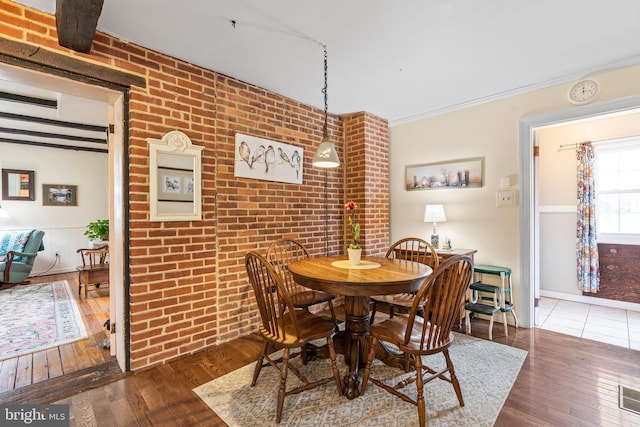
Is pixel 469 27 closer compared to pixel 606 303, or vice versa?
pixel 469 27

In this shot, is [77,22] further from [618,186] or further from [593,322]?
[618,186]

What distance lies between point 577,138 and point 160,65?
5.04 m

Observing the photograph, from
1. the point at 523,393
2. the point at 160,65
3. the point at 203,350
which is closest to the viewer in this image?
the point at 523,393

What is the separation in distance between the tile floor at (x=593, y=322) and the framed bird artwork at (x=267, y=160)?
3152mm

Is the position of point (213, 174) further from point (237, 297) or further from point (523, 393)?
point (523, 393)

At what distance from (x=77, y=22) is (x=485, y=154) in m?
3.65

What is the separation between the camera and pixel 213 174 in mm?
2650

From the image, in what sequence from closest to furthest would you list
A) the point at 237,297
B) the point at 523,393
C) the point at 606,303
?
the point at 523,393 → the point at 237,297 → the point at 606,303

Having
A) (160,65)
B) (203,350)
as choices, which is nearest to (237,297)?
(203,350)

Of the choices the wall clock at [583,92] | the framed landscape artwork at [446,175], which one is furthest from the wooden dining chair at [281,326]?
the wall clock at [583,92]

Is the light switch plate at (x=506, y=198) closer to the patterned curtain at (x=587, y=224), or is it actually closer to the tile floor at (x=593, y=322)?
the tile floor at (x=593, y=322)

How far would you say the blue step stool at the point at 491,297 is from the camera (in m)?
2.88

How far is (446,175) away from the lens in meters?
3.59

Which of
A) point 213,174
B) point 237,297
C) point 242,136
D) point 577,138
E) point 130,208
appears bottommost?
point 237,297
